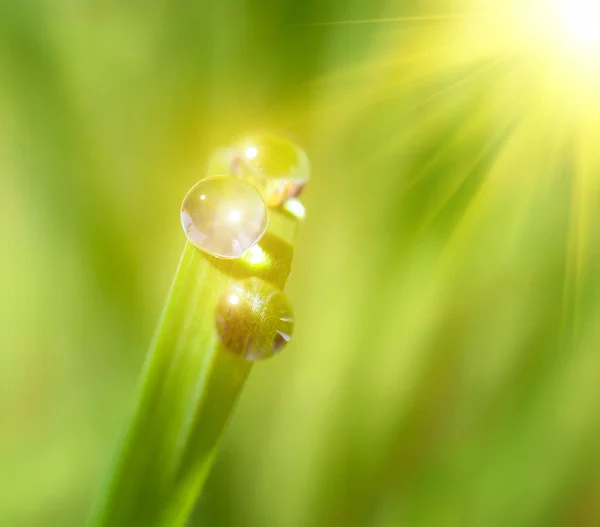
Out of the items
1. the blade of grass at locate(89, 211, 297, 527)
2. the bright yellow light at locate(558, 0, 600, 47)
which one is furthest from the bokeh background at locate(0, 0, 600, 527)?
the blade of grass at locate(89, 211, 297, 527)

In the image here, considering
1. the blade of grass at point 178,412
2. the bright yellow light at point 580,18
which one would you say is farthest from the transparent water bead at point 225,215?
the bright yellow light at point 580,18

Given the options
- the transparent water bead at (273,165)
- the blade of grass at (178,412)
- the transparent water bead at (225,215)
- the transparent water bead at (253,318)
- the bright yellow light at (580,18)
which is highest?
the bright yellow light at (580,18)

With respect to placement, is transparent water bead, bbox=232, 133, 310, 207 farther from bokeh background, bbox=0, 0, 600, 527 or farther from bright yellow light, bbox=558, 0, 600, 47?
bright yellow light, bbox=558, 0, 600, 47

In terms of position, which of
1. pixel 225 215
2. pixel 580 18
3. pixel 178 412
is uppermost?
pixel 580 18

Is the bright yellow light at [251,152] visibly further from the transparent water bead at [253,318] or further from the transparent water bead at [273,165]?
the transparent water bead at [253,318]

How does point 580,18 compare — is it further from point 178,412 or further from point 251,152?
point 178,412

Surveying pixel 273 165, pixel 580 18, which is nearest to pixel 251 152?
pixel 273 165
